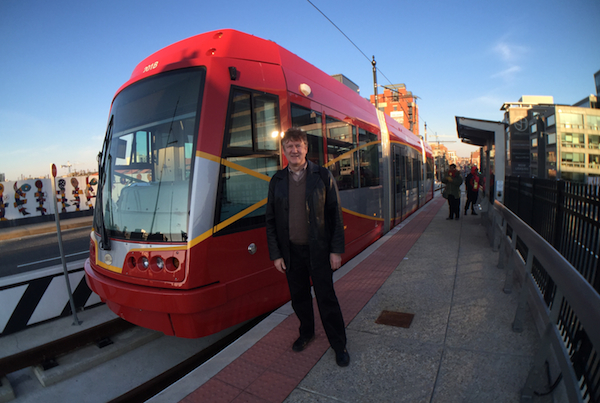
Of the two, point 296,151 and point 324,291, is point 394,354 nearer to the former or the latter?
point 324,291

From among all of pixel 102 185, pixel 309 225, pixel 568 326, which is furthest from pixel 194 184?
pixel 568 326

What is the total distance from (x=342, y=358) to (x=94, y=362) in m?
2.58

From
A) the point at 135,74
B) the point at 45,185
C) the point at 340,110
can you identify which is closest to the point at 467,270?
the point at 340,110

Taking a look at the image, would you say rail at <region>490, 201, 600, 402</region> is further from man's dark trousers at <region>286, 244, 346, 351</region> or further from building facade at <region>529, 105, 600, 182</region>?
building facade at <region>529, 105, 600, 182</region>

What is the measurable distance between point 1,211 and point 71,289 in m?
14.2

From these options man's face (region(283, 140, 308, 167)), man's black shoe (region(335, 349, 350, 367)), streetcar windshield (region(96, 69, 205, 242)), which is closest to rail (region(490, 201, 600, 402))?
man's black shoe (region(335, 349, 350, 367))

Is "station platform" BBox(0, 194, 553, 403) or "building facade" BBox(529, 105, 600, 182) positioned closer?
"station platform" BBox(0, 194, 553, 403)

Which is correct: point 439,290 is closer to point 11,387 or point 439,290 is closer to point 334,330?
point 334,330

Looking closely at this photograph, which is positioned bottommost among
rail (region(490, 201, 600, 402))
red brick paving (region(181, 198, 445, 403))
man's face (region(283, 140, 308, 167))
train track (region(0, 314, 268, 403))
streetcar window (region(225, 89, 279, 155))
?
train track (region(0, 314, 268, 403))

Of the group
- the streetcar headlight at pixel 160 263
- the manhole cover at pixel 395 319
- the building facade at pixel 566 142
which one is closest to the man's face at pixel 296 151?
the streetcar headlight at pixel 160 263

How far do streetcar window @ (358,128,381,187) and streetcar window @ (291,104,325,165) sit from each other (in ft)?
5.63

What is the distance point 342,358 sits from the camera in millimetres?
2789

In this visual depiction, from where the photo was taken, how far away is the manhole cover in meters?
3.49

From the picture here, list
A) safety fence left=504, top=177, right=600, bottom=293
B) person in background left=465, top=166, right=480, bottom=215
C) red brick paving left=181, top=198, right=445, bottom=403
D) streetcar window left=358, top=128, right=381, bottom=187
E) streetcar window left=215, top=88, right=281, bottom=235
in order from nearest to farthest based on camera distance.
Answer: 1. safety fence left=504, top=177, right=600, bottom=293
2. red brick paving left=181, top=198, right=445, bottom=403
3. streetcar window left=215, top=88, right=281, bottom=235
4. streetcar window left=358, top=128, right=381, bottom=187
5. person in background left=465, top=166, right=480, bottom=215
